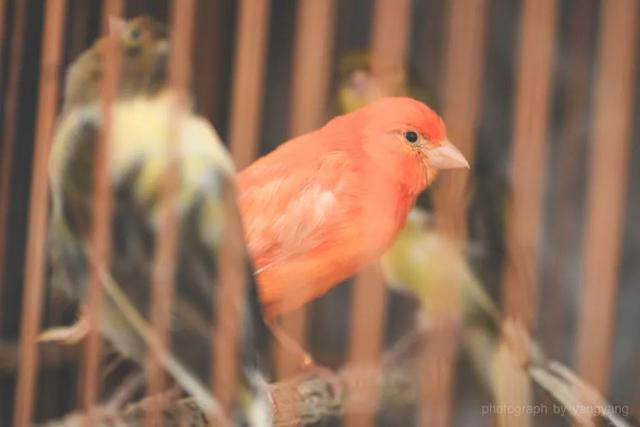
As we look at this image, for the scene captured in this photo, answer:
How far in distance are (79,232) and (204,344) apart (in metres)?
0.25

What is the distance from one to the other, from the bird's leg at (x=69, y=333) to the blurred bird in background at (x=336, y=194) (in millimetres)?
280

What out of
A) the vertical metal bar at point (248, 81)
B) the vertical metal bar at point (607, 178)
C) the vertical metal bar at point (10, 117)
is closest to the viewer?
the vertical metal bar at point (607, 178)

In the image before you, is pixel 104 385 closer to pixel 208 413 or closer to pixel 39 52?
pixel 208 413

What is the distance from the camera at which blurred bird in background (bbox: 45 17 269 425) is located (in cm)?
123

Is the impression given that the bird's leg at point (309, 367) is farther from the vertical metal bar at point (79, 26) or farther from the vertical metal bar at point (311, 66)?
the vertical metal bar at point (79, 26)

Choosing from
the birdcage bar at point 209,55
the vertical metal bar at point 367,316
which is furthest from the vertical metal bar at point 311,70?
the vertical metal bar at point 367,316

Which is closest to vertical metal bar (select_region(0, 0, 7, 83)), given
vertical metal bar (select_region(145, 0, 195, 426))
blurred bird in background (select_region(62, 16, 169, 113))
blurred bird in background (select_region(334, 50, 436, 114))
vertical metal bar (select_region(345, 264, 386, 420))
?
blurred bird in background (select_region(62, 16, 169, 113))

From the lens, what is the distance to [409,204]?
1.18 meters

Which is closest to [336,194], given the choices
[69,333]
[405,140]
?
[405,140]

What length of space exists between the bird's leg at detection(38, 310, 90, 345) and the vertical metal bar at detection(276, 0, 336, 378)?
0.99ft

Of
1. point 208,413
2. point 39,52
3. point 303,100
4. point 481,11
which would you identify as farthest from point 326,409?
point 39,52

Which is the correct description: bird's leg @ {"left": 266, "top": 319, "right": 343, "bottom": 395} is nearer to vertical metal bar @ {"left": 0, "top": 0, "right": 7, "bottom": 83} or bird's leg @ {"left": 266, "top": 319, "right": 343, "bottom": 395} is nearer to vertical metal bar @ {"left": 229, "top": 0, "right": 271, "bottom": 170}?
vertical metal bar @ {"left": 229, "top": 0, "right": 271, "bottom": 170}

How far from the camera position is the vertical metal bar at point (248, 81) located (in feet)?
4.02

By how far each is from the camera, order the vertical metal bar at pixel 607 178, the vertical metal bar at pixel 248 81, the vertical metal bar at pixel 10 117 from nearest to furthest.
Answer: the vertical metal bar at pixel 607 178 → the vertical metal bar at pixel 248 81 → the vertical metal bar at pixel 10 117
